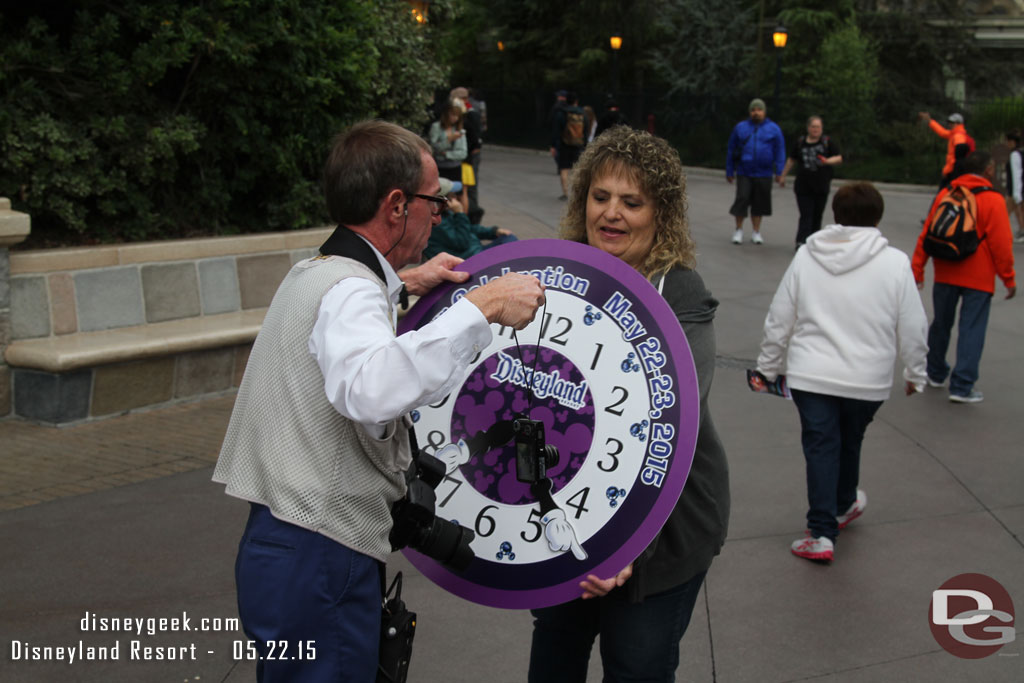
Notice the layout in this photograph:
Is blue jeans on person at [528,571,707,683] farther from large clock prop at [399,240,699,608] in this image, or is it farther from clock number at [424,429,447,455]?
clock number at [424,429,447,455]

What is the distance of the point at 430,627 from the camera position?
425 cm

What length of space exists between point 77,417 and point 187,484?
1450 millimetres

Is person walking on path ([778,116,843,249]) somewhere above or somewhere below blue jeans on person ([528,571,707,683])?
below

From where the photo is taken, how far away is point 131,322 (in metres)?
7.21

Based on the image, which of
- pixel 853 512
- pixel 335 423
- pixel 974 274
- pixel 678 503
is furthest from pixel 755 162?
pixel 335 423

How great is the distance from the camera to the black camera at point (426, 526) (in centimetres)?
233

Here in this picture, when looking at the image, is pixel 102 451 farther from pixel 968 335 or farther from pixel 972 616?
pixel 968 335

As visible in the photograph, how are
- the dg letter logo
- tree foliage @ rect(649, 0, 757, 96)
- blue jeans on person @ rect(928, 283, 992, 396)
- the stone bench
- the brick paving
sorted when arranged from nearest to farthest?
the dg letter logo → the brick paving → the stone bench → blue jeans on person @ rect(928, 283, 992, 396) → tree foliage @ rect(649, 0, 757, 96)

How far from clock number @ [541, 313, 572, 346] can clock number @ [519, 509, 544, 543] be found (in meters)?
0.43

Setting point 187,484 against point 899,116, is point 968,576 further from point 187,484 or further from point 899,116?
point 899,116

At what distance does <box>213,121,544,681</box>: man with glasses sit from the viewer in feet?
6.78

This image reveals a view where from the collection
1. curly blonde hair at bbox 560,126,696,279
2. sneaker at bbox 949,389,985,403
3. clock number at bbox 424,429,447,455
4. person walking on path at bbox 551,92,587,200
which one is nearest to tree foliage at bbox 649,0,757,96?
person walking on path at bbox 551,92,587,200

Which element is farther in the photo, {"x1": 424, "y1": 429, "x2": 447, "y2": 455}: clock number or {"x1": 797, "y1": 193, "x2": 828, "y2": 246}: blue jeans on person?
{"x1": 797, "y1": 193, "x2": 828, "y2": 246}: blue jeans on person

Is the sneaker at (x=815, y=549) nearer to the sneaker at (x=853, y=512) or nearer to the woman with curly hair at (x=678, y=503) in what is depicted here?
the sneaker at (x=853, y=512)
